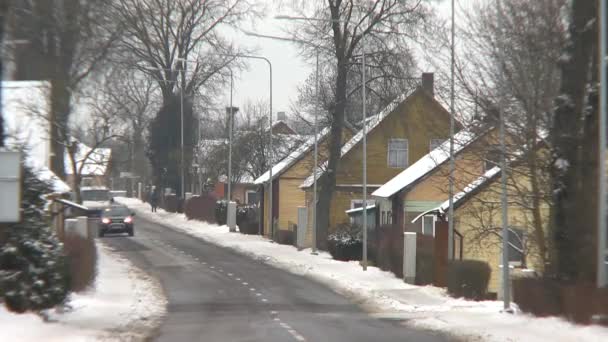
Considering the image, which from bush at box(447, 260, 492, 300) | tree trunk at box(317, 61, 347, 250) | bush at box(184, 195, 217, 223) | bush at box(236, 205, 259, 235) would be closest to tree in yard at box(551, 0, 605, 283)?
bush at box(447, 260, 492, 300)

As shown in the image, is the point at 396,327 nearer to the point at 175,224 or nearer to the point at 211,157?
the point at 175,224

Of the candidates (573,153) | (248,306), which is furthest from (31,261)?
(573,153)

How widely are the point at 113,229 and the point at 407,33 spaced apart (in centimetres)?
2160

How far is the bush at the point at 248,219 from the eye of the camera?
5162 centimetres

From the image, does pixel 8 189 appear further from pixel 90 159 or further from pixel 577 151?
pixel 90 159

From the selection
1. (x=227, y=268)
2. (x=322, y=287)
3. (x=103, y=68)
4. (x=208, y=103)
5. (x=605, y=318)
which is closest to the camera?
(x=605, y=318)

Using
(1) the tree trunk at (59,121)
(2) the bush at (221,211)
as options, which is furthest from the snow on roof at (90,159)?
(2) the bush at (221,211)

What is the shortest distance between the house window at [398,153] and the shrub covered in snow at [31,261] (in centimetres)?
3170

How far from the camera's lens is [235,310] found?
1927 centimetres

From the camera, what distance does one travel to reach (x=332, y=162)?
1522 inches

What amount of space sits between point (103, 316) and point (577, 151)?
29.0 feet

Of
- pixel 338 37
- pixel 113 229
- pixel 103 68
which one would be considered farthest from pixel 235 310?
pixel 113 229

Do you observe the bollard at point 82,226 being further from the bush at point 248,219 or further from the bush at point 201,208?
the bush at point 201,208

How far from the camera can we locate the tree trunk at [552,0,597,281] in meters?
15.3
